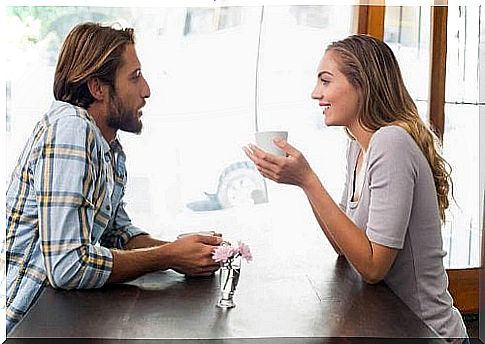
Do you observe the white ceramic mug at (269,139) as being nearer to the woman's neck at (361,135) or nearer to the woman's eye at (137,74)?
the woman's neck at (361,135)

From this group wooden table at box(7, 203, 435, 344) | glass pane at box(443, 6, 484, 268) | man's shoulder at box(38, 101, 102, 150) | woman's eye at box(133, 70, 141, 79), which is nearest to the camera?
wooden table at box(7, 203, 435, 344)

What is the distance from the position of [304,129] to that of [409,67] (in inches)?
→ 11.7

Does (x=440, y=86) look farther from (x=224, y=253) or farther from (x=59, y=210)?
(x=59, y=210)

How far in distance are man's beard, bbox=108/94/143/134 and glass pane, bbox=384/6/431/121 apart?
62 centimetres

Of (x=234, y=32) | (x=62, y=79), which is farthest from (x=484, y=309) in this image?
(x=62, y=79)

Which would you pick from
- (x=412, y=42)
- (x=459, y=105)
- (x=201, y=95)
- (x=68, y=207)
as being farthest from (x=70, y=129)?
(x=459, y=105)

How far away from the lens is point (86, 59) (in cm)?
200

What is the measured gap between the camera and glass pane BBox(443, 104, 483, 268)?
2.27 metres

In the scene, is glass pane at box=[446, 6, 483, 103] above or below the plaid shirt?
above

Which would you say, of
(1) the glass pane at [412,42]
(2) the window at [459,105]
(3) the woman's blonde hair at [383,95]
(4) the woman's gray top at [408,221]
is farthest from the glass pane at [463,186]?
(4) the woman's gray top at [408,221]

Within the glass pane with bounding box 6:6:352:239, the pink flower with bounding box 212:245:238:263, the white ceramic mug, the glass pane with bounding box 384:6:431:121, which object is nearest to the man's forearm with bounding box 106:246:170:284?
the pink flower with bounding box 212:245:238:263

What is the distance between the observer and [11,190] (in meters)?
1.90

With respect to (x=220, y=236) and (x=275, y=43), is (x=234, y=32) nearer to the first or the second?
(x=275, y=43)

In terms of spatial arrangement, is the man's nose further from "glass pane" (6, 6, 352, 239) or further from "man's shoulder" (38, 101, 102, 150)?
"man's shoulder" (38, 101, 102, 150)
